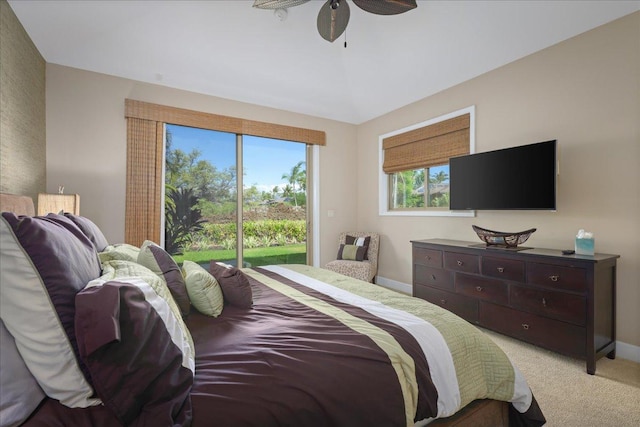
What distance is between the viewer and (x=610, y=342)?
7.88ft

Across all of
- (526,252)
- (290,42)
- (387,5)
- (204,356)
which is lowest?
(204,356)

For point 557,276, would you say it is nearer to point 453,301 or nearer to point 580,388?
point 580,388

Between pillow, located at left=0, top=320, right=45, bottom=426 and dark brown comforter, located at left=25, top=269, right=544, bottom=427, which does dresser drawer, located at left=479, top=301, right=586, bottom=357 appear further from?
pillow, located at left=0, top=320, right=45, bottom=426

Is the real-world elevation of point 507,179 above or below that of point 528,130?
below

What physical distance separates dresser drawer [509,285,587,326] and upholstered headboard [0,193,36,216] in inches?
141

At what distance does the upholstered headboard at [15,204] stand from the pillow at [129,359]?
132 centimetres

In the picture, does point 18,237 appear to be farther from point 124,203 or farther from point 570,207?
point 570,207

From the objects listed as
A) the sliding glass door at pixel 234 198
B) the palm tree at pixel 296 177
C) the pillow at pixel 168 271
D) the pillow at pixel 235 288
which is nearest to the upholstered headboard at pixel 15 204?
the pillow at pixel 168 271

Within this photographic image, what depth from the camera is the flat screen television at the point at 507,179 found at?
2648mm

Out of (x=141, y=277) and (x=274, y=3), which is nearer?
(x=141, y=277)

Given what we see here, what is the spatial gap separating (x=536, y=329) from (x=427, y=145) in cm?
244

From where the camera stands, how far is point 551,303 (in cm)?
238

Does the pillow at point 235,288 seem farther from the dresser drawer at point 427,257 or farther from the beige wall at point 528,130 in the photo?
the beige wall at point 528,130

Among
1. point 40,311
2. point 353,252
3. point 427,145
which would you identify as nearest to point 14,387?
point 40,311
